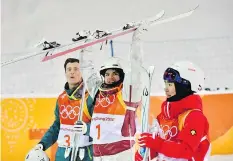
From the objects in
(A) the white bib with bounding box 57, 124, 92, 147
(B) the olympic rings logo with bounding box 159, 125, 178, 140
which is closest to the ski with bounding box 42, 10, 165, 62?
(A) the white bib with bounding box 57, 124, 92, 147

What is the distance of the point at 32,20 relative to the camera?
2.94m

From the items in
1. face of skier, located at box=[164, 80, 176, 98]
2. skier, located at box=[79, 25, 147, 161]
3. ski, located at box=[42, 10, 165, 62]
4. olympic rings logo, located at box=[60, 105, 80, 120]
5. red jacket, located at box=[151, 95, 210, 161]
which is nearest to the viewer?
red jacket, located at box=[151, 95, 210, 161]

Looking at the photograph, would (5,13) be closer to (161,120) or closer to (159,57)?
(159,57)

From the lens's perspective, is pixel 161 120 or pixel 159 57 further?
pixel 159 57

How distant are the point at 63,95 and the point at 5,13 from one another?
2.37ft

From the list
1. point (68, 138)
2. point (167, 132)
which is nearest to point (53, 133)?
point (68, 138)

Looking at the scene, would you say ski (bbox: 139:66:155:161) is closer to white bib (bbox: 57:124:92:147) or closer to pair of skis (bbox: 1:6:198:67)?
pair of skis (bbox: 1:6:198:67)

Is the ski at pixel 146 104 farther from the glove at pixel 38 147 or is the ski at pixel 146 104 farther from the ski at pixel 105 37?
the glove at pixel 38 147

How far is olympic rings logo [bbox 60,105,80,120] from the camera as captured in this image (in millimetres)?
2676

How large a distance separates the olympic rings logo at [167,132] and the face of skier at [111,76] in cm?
40

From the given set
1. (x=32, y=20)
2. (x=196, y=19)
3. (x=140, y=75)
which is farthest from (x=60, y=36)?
(x=196, y=19)

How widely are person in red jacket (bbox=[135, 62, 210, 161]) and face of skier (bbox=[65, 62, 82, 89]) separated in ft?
1.96

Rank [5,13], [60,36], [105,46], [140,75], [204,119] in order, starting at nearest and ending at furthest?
[204,119] < [140,75] < [105,46] < [60,36] < [5,13]

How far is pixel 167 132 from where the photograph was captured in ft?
7.45
